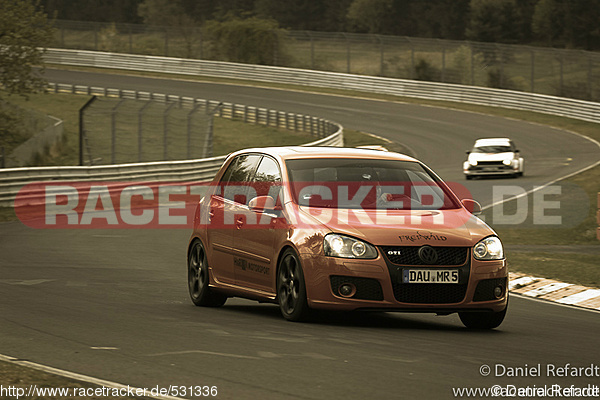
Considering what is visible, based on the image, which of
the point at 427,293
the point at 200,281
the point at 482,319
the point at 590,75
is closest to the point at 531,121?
the point at 590,75

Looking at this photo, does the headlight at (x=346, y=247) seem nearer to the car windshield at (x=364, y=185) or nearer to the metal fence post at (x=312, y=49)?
the car windshield at (x=364, y=185)

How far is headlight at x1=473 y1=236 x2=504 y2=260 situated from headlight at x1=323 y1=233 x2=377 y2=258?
2.98 ft

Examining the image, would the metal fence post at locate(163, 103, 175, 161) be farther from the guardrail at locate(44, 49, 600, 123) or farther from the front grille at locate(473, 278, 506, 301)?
the guardrail at locate(44, 49, 600, 123)

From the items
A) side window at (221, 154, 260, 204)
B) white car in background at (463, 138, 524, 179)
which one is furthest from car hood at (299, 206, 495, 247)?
white car in background at (463, 138, 524, 179)

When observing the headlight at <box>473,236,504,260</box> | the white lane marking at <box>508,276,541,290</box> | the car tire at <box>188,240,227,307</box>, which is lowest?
the white lane marking at <box>508,276,541,290</box>

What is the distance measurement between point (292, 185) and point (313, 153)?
55 centimetres

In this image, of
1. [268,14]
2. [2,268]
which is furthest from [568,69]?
[268,14]

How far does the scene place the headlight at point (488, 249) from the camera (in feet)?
29.1

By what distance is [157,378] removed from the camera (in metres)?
6.26

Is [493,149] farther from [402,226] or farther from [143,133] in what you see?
[402,226]

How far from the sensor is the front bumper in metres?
8.62

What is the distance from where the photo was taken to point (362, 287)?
866 centimetres

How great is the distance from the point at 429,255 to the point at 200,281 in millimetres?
3029

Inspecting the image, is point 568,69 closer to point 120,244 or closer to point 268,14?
point 120,244
